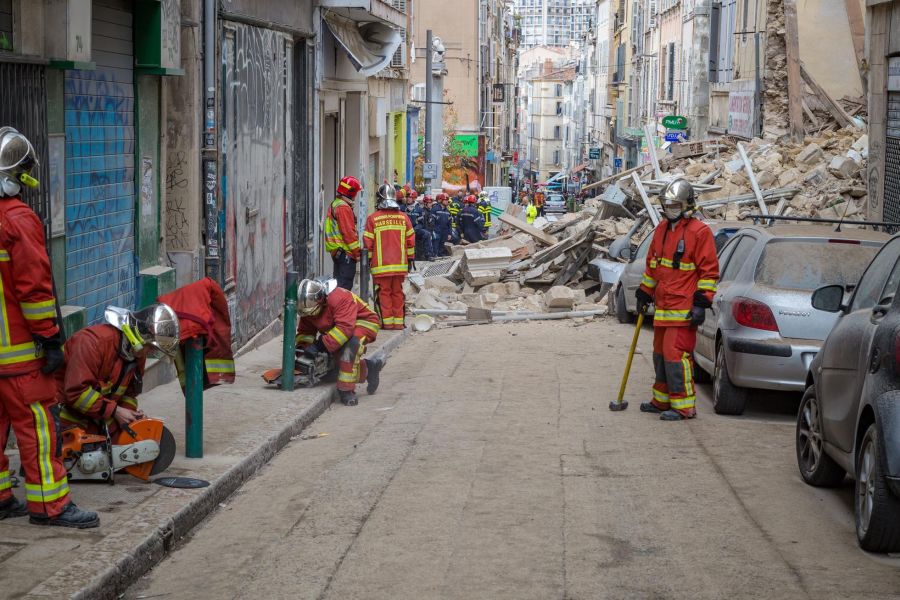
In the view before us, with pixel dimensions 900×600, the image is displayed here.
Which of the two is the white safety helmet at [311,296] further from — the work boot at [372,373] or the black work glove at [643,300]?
the black work glove at [643,300]

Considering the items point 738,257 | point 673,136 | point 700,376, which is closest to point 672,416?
point 738,257

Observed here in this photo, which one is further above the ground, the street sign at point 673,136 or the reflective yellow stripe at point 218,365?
the street sign at point 673,136

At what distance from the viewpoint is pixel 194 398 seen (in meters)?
7.71

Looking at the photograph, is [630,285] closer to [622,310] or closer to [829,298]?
[622,310]

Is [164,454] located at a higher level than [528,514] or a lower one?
higher

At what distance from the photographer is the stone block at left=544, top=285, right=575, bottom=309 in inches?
762

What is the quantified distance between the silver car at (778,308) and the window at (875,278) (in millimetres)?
1911

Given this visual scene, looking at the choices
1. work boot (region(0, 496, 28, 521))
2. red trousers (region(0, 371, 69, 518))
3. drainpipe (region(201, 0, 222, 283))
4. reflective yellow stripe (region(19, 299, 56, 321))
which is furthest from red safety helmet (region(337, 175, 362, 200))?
reflective yellow stripe (region(19, 299, 56, 321))

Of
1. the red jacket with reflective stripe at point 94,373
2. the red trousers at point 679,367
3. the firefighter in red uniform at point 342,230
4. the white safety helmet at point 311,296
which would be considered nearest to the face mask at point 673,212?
the red trousers at point 679,367

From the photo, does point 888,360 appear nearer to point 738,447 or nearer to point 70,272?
point 738,447

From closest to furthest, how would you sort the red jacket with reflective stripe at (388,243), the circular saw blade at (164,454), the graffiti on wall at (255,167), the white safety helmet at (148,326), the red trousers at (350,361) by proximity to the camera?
the white safety helmet at (148,326), the circular saw blade at (164,454), the red trousers at (350,361), the graffiti on wall at (255,167), the red jacket with reflective stripe at (388,243)

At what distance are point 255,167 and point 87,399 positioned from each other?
24.3 ft

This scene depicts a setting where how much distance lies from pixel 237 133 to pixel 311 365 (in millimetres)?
3230

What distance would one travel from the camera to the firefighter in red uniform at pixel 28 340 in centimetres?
563
